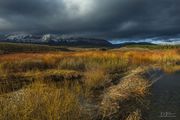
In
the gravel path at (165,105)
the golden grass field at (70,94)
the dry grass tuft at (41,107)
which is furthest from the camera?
the gravel path at (165,105)

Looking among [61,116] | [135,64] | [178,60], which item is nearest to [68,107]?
[61,116]

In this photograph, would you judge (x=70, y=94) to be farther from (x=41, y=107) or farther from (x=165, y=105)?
(x=165, y=105)

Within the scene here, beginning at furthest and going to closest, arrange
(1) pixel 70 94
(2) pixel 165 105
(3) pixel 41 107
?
1. (2) pixel 165 105
2. (1) pixel 70 94
3. (3) pixel 41 107

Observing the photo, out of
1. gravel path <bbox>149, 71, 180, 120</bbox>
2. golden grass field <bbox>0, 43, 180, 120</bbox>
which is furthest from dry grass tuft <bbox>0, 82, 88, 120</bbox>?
gravel path <bbox>149, 71, 180, 120</bbox>

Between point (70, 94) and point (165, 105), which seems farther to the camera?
point (165, 105)

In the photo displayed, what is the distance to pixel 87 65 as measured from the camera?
26.2m

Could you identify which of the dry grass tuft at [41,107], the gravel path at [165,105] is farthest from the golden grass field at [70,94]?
the gravel path at [165,105]

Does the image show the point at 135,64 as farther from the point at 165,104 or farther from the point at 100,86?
the point at 165,104

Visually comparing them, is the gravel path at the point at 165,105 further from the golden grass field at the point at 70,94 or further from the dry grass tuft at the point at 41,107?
the dry grass tuft at the point at 41,107

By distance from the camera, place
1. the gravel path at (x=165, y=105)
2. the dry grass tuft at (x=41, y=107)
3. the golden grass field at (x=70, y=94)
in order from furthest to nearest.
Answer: the gravel path at (x=165, y=105)
the golden grass field at (x=70, y=94)
the dry grass tuft at (x=41, y=107)

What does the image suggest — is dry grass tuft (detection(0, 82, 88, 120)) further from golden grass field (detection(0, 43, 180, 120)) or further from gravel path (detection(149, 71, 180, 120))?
gravel path (detection(149, 71, 180, 120))

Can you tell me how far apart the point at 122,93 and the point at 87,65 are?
12.6 metres

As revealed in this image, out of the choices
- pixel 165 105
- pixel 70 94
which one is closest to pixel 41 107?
Result: pixel 70 94

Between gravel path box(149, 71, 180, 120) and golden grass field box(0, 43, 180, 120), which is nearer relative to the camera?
golden grass field box(0, 43, 180, 120)
